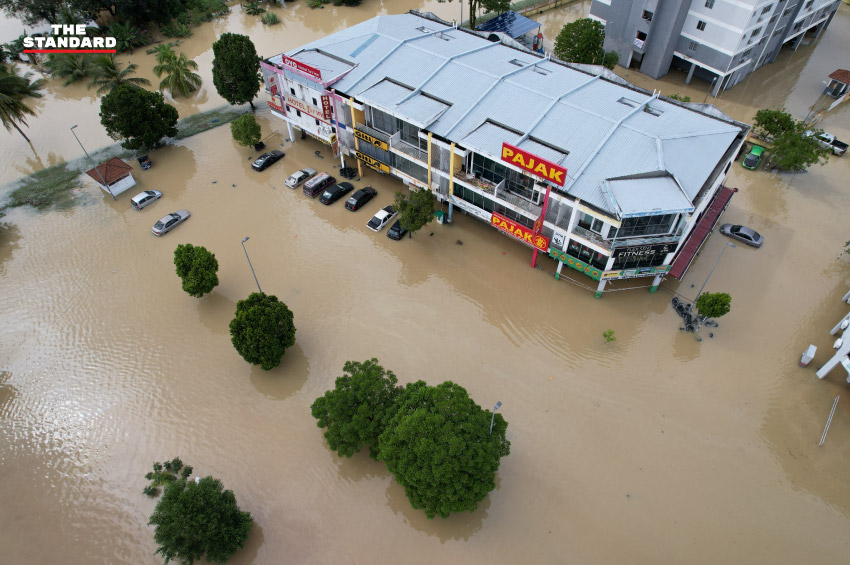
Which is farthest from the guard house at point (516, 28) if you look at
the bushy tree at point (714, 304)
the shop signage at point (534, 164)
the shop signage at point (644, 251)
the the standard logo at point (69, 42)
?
the the standard logo at point (69, 42)

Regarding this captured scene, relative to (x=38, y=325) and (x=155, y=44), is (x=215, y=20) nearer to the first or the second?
(x=155, y=44)

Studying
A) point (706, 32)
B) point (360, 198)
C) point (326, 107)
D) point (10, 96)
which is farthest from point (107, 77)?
point (706, 32)

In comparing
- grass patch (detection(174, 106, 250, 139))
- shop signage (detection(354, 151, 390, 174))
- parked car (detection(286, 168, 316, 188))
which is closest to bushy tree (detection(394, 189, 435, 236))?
shop signage (detection(354, 151, 390, 174))

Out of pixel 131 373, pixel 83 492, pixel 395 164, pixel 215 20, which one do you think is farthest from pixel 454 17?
pixel 83 492

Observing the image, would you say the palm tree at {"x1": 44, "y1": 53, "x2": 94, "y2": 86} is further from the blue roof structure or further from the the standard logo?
the blue roof structure

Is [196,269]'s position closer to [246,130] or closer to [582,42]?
[246,130]

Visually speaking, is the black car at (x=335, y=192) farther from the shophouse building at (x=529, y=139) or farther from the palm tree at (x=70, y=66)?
the palm tree at (x=70, y=66)
